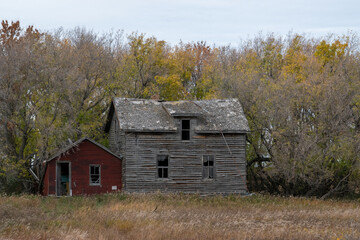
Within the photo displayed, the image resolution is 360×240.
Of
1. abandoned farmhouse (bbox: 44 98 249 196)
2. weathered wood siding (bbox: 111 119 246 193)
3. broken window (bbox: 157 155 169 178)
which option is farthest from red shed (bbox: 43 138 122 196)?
broken window (bbox: 157 155 169 178)

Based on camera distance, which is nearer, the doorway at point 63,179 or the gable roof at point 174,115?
the doorway at point 63,179

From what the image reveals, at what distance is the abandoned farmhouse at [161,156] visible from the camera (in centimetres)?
2945

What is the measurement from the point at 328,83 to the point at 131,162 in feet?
39.2

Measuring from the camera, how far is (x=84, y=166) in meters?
29.6

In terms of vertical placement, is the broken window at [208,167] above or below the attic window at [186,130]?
below

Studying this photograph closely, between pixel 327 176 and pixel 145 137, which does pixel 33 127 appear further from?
pixel 327 176

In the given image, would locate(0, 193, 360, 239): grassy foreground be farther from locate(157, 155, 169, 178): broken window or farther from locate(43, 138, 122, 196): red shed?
locate(157, 155, 169, 178): broken window

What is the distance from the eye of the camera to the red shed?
95.7 ft

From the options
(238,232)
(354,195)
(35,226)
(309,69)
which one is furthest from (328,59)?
(35,226)

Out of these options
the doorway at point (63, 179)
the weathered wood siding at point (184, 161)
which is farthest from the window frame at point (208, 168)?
the doorway at point (63, 179)

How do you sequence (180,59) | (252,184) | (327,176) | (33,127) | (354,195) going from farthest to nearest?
(180,59) → (252,184) → (354,195) → (33,127) → (327,176)

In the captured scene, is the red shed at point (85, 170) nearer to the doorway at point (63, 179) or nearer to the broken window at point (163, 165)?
the doorway at point (63, 179)

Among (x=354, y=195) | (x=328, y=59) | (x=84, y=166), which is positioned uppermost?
(x=328, y=59)

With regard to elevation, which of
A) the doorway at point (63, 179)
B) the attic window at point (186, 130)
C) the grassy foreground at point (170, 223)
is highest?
the attic window at point (186, 130)
